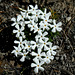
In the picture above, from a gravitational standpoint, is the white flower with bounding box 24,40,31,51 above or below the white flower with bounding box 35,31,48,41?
below

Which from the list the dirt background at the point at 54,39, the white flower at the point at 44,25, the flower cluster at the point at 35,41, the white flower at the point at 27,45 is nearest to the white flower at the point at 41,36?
A: the flower cluster at the point at 35,41

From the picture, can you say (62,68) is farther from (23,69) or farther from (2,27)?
(2,27)

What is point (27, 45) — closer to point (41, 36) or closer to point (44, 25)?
point (41, 36)

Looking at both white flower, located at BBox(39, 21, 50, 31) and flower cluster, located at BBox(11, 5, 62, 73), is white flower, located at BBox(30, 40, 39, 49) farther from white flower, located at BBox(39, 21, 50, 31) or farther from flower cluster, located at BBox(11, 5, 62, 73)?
white flower, located at BBox(39, 21, 50, 31)

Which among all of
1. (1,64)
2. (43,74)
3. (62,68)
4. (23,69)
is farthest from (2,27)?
(62,68)

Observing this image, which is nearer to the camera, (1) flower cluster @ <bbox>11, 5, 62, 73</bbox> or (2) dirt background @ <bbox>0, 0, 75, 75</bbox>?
(1) flower cluster @ <bbox>11, 5, 62, 73</bbox>

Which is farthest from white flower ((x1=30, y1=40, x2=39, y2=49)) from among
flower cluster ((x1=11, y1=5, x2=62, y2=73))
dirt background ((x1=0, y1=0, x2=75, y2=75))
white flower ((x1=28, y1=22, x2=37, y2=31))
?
dirt background ((x1=0, y1=0, x2=75, y2=75))

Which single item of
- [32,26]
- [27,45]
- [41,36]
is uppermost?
[32,26]

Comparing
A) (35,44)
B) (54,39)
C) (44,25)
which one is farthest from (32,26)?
(54,39)
